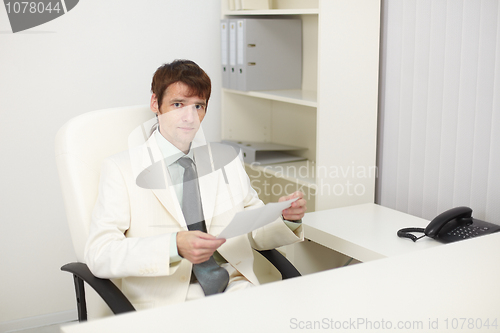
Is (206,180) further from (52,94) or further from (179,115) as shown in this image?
(52,94)

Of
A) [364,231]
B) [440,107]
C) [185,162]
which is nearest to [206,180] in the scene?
[185,162]

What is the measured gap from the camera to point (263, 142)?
2699mm

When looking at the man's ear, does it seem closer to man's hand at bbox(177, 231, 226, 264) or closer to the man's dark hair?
the man's dark hair

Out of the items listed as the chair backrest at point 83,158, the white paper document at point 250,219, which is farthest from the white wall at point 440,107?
the chair backrest at point 83,158

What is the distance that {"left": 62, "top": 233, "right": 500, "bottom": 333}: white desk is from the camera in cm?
82

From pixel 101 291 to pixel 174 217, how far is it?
0.29m

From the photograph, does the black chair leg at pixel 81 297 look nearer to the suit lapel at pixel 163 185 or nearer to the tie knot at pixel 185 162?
the suit lapel at pixel 163 185

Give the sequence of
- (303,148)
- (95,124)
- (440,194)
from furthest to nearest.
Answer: (303,148), (440,194), (95,124)

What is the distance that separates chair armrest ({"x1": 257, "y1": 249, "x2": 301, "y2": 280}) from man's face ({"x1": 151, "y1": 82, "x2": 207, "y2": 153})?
17.0 inches

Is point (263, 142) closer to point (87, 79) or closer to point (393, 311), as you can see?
point (87, 79)

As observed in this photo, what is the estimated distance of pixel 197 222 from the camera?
57.1 inches

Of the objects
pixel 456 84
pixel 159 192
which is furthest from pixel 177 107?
pixel 456 84

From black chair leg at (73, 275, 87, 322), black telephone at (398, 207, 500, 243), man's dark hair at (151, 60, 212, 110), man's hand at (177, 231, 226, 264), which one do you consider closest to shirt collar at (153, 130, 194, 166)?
man's dark hair at (151, 60, 212, 110)

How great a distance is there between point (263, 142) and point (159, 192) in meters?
1.34
